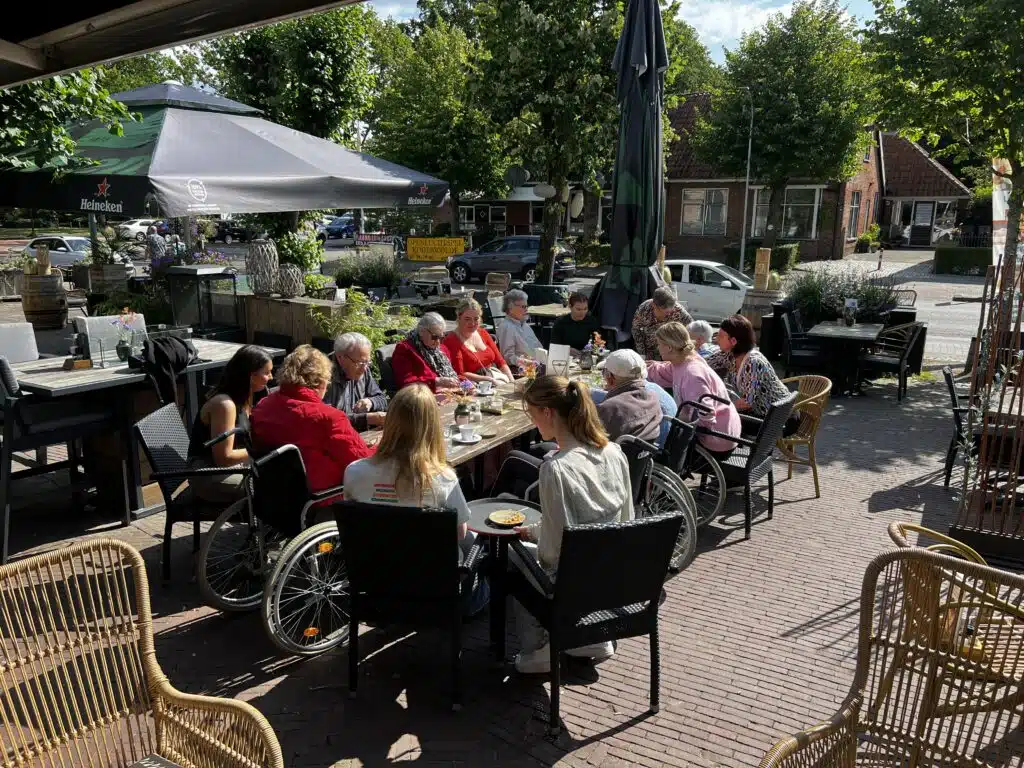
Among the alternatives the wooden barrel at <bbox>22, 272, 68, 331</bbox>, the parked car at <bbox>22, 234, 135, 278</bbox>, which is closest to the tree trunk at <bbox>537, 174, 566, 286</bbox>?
the wooden barrel at <bbox>22, 272, 68, 331</bbox>

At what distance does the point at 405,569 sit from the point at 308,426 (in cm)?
116

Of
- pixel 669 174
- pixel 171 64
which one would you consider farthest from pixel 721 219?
pixel 171 64

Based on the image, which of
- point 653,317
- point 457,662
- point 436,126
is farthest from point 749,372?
point 436,126

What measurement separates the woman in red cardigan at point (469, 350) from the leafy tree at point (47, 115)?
135 inches

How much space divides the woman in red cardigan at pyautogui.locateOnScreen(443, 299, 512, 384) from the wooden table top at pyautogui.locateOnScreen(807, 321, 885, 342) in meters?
4.67

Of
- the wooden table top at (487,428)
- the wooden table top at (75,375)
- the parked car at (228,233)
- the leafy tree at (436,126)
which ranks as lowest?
the wooden table top at (487,428)

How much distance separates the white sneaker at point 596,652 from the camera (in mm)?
3844

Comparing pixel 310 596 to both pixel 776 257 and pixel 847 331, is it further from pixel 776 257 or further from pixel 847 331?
pixel 776 257

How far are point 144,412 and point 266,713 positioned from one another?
296cm

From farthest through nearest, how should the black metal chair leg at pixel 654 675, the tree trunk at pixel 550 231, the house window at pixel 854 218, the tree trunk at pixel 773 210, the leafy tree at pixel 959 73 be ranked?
the house window at pixel 854 218 < the tree trunk at pixel 773 210 < the tree trunk at pixel 550 231 < the leafy tree at pixel 959 73 < the black metal chair leg at pixel 654 675

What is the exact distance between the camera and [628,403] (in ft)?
15.4

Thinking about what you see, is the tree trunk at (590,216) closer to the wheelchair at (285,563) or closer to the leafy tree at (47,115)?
the leafy tree at (47,115)

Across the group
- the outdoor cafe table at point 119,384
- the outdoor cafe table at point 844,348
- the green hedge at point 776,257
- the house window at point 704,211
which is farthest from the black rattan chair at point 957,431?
the house window at point 704,211

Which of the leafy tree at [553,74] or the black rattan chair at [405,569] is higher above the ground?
the leafy tree at [553,74]
